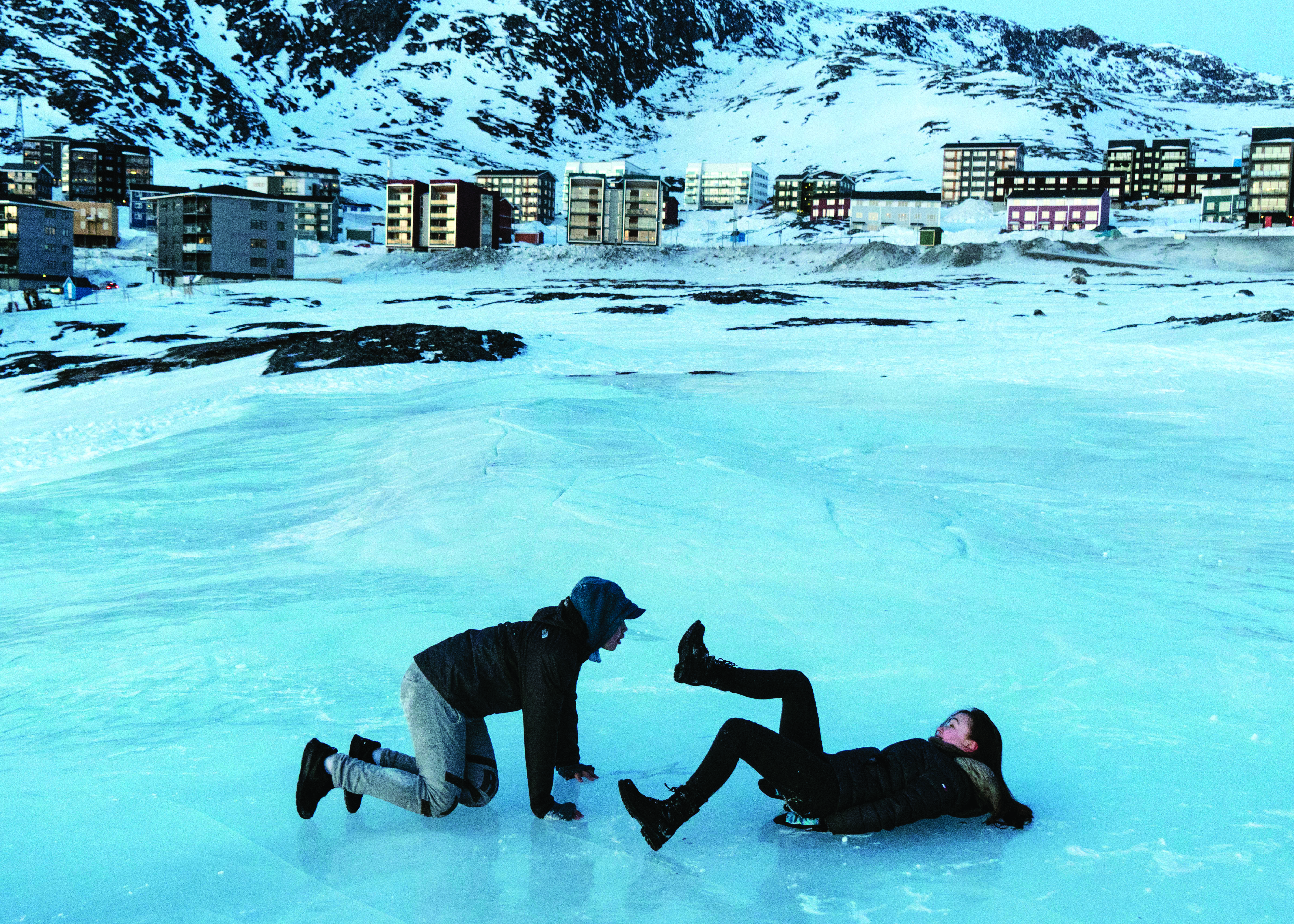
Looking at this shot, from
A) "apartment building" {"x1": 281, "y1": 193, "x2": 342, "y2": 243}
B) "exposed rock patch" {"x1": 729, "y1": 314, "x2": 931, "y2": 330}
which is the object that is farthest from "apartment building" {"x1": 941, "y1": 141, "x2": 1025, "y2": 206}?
"exposed rock patch" {"x1": 729, "y1": 314, "x2": 931, "y2": 330}

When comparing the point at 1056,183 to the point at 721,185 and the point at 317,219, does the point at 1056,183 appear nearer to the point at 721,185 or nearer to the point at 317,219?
the point at 721,185

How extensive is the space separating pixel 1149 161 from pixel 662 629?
16687cm

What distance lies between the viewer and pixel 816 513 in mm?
10242

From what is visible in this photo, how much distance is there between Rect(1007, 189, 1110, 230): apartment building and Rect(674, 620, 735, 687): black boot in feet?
340

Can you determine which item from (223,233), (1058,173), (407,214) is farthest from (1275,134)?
(223,233)

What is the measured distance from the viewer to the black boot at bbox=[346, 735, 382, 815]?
14.6ft

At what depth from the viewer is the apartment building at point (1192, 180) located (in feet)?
456

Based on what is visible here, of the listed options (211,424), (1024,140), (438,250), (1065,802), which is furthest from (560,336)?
(1024,140)

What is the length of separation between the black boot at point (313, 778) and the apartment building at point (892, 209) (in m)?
133

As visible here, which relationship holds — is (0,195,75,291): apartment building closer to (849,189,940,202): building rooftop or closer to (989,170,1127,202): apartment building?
(989,170,1127,202): apartment building

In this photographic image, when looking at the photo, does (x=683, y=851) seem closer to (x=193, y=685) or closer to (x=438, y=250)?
(x=193, y=685)

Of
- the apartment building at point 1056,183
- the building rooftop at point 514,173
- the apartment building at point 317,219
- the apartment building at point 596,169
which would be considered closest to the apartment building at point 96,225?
the apartment building at point 317,219

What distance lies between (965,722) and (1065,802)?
2.44ft

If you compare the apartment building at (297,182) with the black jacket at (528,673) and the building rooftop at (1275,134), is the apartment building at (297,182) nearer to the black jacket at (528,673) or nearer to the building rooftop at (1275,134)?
the building rooftop at (1275,134)
